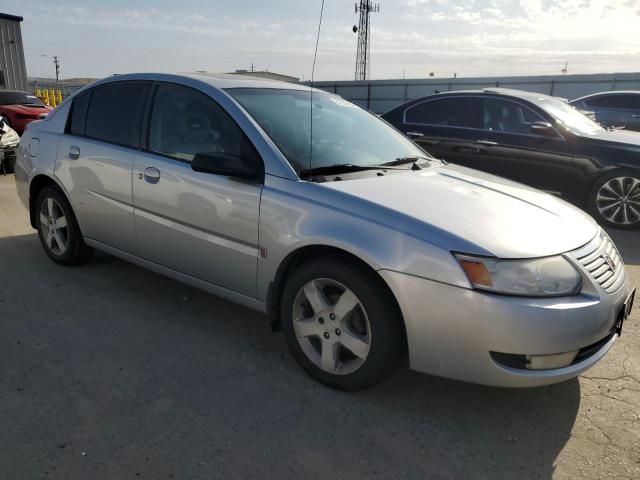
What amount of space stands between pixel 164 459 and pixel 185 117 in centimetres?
209

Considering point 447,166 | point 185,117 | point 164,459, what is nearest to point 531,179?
point 447,166

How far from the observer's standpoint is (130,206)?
363cm

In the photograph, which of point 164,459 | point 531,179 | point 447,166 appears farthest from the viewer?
point 531,179

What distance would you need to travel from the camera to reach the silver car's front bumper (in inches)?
89.4

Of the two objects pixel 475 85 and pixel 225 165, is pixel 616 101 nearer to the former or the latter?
pixel 475 85

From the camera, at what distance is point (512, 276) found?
230cm

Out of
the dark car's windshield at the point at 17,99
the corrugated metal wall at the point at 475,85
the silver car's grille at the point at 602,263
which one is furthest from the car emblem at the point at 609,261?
the corrugated metal wall at the point at 475,85

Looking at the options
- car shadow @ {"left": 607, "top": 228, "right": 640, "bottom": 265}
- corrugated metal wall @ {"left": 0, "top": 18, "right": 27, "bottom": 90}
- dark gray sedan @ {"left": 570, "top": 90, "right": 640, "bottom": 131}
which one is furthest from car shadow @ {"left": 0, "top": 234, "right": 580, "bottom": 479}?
corrugated metal wall @ {"left": 0, "top": 18, "right": 27, "bottom": 90}

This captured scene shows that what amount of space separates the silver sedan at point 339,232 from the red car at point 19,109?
31.6 feet

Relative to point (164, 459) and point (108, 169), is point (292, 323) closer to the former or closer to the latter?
point (164, 459)

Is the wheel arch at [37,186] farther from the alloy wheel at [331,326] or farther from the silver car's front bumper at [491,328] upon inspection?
the silver car's front bumper at [491,328]

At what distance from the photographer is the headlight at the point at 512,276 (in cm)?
229

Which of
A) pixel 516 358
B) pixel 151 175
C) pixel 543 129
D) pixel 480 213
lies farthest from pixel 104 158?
pixel 543 129

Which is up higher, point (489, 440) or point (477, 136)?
point (477, 136)
